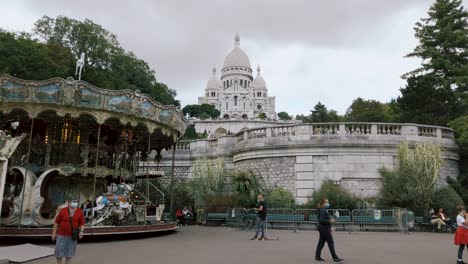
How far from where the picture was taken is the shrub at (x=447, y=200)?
20.5 metres

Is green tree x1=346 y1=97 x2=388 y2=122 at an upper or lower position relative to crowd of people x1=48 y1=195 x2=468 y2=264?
upper

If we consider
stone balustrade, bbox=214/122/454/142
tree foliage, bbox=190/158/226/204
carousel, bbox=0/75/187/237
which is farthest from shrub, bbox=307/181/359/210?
carousel, bbox=0/75/187/237

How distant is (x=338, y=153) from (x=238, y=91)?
386 ft

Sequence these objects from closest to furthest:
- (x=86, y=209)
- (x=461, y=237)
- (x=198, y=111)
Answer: (x=461, y=237) < (x=86, y=209) < (x=198, y=111)

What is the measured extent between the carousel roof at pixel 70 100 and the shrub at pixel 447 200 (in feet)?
54.8

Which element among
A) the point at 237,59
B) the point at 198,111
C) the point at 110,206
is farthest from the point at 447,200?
the point at 237,59

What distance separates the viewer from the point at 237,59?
5773 inches

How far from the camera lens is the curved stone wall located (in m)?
23.0

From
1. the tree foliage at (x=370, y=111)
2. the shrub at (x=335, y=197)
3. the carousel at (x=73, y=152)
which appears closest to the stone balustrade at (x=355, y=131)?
the shrub at (x=335, y=197)

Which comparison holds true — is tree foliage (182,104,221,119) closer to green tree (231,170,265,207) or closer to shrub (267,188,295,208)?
green tree (231,170,265,207)

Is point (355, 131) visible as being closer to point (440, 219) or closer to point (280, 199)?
point (280, 199)

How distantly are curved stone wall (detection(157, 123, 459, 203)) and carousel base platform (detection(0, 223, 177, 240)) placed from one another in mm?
9771

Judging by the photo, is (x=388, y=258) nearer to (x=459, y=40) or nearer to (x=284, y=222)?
(x=284, y=222)

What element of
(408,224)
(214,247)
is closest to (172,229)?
(214,247)
